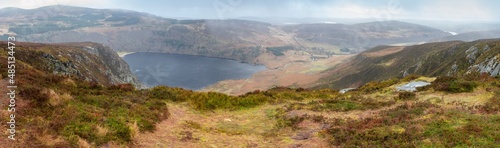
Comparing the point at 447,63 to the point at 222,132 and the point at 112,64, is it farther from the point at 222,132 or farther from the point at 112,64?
the point at 112,64

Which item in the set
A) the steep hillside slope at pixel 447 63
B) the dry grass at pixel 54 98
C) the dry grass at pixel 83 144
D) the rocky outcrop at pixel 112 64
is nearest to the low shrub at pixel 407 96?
the steep hillside slope at pixel 447 63

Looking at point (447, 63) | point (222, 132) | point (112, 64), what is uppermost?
point (447, 63)

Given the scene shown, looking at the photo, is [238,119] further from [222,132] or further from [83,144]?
[83,144]

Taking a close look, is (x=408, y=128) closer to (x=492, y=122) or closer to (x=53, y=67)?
(x=492, y=122)

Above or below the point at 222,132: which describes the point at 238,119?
below

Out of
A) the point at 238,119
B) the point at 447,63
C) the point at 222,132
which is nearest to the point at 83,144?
the point at 222,132

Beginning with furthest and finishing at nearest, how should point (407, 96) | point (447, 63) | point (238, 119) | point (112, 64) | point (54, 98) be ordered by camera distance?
point (112, 64) < point (447, 63) < point (407, 96) < point (238, 119) < point (54, 98)

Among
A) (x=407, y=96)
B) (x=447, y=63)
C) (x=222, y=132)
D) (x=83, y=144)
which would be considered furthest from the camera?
(x=447, y=63)

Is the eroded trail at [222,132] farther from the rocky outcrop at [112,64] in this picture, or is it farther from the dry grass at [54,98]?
the rocky outcrop at [112,64]

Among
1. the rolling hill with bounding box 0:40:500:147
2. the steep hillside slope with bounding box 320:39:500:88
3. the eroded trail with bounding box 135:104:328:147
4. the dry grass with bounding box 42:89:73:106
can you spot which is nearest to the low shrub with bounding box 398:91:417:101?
the rolling hill with bounding box 0:40:500:147

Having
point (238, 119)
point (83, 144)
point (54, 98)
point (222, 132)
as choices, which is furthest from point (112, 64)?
point (83, 144)

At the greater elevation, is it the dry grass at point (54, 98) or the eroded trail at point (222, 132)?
the dry grass at point (54, 98)

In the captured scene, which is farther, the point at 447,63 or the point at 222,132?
the point at 447,63

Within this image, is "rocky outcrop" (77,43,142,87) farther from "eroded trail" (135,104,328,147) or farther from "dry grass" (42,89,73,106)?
"dry grass" (42,89,73,106)
